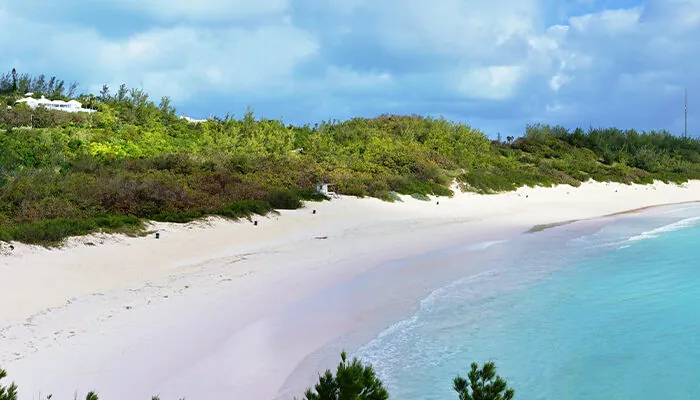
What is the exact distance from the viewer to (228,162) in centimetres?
2133

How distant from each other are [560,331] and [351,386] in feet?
20.0

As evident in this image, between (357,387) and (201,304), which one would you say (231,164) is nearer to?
(201,304)

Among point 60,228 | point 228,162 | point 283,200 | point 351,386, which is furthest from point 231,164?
point 351,386

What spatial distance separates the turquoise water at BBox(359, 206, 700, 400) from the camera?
6723mm

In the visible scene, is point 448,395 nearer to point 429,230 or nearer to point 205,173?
point 429,230

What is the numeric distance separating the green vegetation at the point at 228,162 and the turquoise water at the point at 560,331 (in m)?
6.41

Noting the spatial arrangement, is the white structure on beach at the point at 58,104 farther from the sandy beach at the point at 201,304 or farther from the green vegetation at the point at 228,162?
the sandy beach at the point at 201,304

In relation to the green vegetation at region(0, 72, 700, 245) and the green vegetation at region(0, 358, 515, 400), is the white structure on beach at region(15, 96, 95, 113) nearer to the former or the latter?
the green vegetation at region(0, 72, 700, 245)

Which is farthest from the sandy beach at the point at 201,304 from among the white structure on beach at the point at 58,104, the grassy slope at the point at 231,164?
→ the white structure on beach at the point at 58,104

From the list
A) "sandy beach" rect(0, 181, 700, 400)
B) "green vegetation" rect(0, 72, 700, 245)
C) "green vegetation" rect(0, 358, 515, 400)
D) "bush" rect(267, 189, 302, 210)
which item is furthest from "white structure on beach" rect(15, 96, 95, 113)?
"green vegetation" rect(0, 358, 515, 400)

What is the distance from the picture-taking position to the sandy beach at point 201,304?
5812mm

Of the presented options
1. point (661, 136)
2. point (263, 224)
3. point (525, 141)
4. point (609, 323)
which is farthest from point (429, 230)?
point (661, 136)

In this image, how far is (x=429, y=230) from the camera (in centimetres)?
1750

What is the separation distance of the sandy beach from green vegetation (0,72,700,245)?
1.19m
